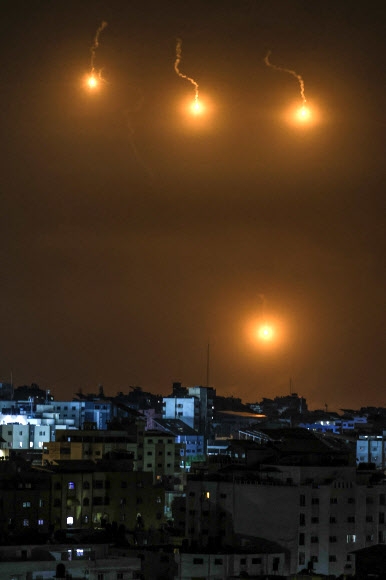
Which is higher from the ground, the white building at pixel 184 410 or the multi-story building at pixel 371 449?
the white building at pixel 184 410

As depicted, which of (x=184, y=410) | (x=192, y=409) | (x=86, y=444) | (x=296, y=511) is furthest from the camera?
(x=184, y=410)

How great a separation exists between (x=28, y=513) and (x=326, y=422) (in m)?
37.6

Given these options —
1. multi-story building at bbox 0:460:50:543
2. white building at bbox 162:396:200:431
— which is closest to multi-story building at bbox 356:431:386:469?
white building at bbox 162:396:200:431

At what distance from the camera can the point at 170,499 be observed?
47.9 meters

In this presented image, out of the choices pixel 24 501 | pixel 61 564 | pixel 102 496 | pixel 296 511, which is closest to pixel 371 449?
pixel 102 496

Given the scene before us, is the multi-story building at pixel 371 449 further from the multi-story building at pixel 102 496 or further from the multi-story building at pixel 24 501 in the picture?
the multi-story building at pixel 24 501

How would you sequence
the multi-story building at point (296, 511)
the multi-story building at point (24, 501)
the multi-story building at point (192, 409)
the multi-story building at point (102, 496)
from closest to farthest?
the multi-story building at point (296, 511)
the multi-story building at point (24, 501)
the multi-story building at point (102, 496)
the multi-story building at point (192, 409)

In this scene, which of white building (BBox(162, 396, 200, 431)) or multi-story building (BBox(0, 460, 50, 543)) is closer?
multi-story building (BBox(0, 460, 50, 543))

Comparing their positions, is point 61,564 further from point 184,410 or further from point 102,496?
point 184,410

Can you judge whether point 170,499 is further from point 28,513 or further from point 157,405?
point 157,405

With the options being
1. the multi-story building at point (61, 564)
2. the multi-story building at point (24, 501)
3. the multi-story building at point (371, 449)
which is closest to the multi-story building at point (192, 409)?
the multi-story building at point (371, 449)

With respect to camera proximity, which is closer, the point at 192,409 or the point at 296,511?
the point at 296,511

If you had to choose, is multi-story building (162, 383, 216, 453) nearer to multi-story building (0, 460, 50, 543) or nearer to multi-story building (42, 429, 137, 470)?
multi-story building (42, 429, 137, 470)

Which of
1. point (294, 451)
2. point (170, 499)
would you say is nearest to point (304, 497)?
point (294, 451)
